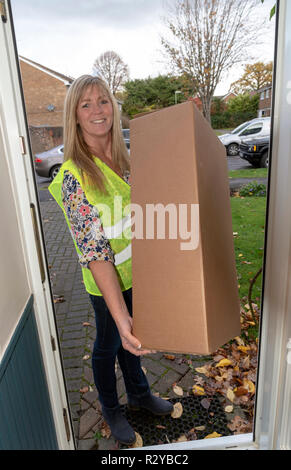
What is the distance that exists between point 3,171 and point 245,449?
5.67ft

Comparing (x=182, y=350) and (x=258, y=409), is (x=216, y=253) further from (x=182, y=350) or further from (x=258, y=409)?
(x=258, y=409)

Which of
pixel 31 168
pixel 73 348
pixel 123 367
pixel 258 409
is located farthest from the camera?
pixel 73 348

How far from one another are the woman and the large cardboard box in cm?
17

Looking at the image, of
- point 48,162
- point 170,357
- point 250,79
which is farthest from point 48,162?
point 170,357

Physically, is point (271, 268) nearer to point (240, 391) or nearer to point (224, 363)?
point (240, 391)

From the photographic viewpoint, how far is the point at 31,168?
3.54 ft

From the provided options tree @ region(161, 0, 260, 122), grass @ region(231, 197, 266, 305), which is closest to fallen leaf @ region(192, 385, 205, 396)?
grass @ region(231, 197, 266, 305)

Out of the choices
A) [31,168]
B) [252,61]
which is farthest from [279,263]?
[252,61]

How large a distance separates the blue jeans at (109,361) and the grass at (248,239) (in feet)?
5.14

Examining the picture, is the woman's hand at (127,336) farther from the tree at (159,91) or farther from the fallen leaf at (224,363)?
the tree at (159,91)

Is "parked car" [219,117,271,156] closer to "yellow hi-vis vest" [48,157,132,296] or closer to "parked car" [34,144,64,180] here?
"yellow hi-vis vest" [48,157,132,296]

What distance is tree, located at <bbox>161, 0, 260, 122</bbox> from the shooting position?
7.26 feet

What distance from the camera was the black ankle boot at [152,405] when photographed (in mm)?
1786

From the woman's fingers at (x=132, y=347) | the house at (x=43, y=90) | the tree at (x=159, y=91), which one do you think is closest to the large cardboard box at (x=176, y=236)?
the woman's fingers at (x=132, y=347)
